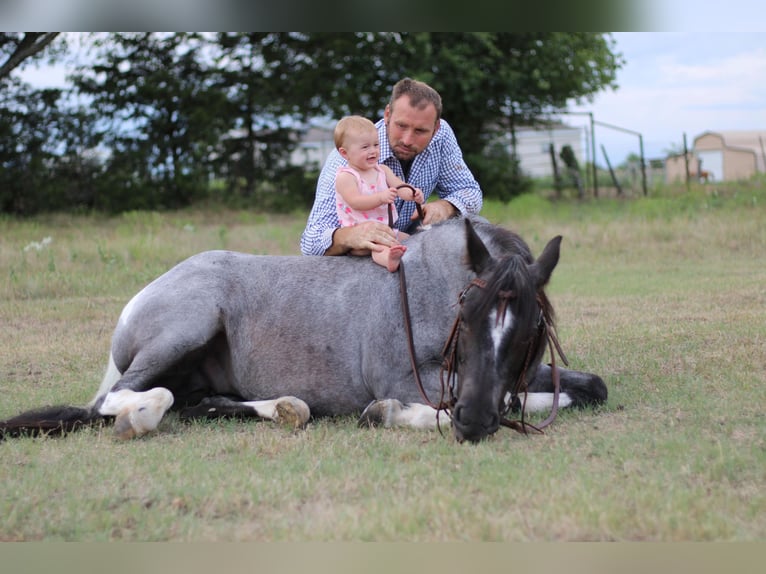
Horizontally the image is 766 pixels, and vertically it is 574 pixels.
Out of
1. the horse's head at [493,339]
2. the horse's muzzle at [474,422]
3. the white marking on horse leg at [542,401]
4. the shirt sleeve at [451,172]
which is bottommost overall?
the white marking on horse leg at [542,401]

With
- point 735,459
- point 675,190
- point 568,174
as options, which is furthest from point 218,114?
point 735,459

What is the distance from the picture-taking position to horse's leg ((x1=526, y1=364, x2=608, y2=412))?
514 centimetres

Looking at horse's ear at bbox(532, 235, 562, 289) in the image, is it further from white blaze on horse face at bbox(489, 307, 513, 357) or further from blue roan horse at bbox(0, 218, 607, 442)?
white blaze on horse face at bbox(489, 307, 513, 357)

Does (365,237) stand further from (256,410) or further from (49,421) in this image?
(49,421)

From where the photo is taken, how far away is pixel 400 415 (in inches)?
194

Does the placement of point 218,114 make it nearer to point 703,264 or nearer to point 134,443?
point 703,264

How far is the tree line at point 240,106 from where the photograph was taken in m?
22.5

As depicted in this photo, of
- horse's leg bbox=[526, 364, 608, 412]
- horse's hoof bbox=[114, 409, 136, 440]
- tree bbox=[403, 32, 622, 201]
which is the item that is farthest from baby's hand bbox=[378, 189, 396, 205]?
tree bbox=[403, 32, 622, 201]

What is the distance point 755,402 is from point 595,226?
10.4 metres

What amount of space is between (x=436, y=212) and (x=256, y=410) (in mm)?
1766

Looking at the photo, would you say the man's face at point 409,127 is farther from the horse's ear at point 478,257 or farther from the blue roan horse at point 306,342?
the horse's ear at point 478,257

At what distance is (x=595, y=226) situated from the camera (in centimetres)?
1532

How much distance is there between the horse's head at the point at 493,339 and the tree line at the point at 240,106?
63.7 feet

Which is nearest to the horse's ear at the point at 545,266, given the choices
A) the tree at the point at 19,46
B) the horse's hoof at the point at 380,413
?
the horse's hoof at the point at 380,413
